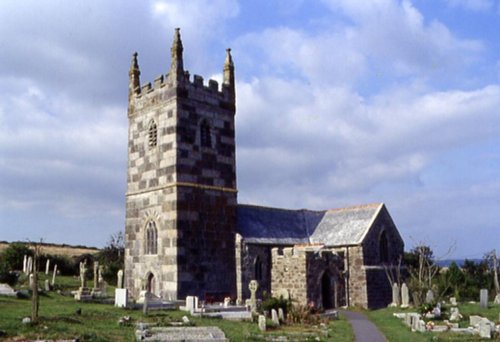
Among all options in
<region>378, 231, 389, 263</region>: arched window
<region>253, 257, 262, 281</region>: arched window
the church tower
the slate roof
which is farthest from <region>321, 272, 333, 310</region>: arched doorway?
the church tower

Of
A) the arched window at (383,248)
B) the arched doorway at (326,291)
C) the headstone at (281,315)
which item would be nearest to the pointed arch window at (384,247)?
the arched window at (383,248)

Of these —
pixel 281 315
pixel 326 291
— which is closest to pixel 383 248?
pixel 326 291

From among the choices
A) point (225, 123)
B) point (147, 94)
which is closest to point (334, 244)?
point (225, 123)

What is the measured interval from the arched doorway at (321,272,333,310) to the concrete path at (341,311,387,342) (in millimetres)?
3210

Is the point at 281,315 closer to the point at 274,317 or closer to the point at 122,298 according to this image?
the point at 274,317

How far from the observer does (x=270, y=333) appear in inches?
818

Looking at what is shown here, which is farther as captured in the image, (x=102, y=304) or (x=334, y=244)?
(x=334, y=244)

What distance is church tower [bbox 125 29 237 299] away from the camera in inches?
1228

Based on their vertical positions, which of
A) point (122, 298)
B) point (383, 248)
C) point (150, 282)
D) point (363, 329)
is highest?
point (383, 248)

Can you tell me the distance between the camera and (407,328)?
23844mm

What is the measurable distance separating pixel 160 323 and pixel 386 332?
961 centimetres

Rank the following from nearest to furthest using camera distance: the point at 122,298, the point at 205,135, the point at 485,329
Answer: the point at 485,329, the point at 122,298, the point at 205,135

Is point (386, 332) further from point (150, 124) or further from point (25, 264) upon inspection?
point (25, 264)

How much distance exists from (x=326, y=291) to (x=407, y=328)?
11.2 m
